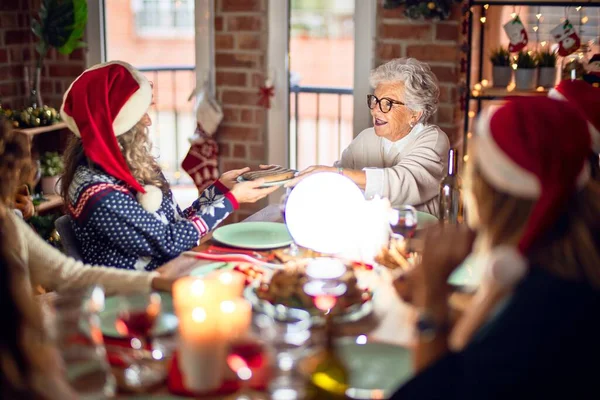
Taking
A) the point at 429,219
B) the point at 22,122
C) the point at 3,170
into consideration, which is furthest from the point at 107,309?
the point at 22,122

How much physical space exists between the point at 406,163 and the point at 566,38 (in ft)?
3.82

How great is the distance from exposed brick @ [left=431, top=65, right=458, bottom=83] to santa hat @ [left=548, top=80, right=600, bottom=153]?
3.76 feet

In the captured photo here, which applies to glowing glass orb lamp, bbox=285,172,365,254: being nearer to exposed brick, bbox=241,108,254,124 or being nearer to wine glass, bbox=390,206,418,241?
wine glass, bbox=390,206,418,241

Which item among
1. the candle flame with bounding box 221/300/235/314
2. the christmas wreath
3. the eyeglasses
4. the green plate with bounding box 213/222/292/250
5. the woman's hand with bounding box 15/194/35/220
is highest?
the christmas wreath

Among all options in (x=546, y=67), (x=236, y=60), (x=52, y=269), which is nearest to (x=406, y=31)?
(x=546, y=67)

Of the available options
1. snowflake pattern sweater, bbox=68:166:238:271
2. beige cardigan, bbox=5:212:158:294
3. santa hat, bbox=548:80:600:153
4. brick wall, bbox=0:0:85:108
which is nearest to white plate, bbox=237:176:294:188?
snowflake pattern sweater, bbox=68:166:238:271

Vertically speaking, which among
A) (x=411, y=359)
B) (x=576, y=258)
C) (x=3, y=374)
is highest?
(x=576, y=258)

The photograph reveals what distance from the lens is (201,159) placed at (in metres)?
4.04

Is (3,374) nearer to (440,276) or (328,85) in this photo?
(440,276)

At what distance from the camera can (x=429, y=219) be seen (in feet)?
8.05

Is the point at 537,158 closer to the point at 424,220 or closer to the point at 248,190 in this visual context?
the point at 424,220

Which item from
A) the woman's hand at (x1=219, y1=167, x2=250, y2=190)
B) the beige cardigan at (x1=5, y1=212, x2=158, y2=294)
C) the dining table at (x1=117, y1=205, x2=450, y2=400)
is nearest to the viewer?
the dining table at (x1=117, y1=205, x2=450, y2=400)

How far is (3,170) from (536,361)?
129cm

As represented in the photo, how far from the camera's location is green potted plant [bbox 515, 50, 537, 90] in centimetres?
359
